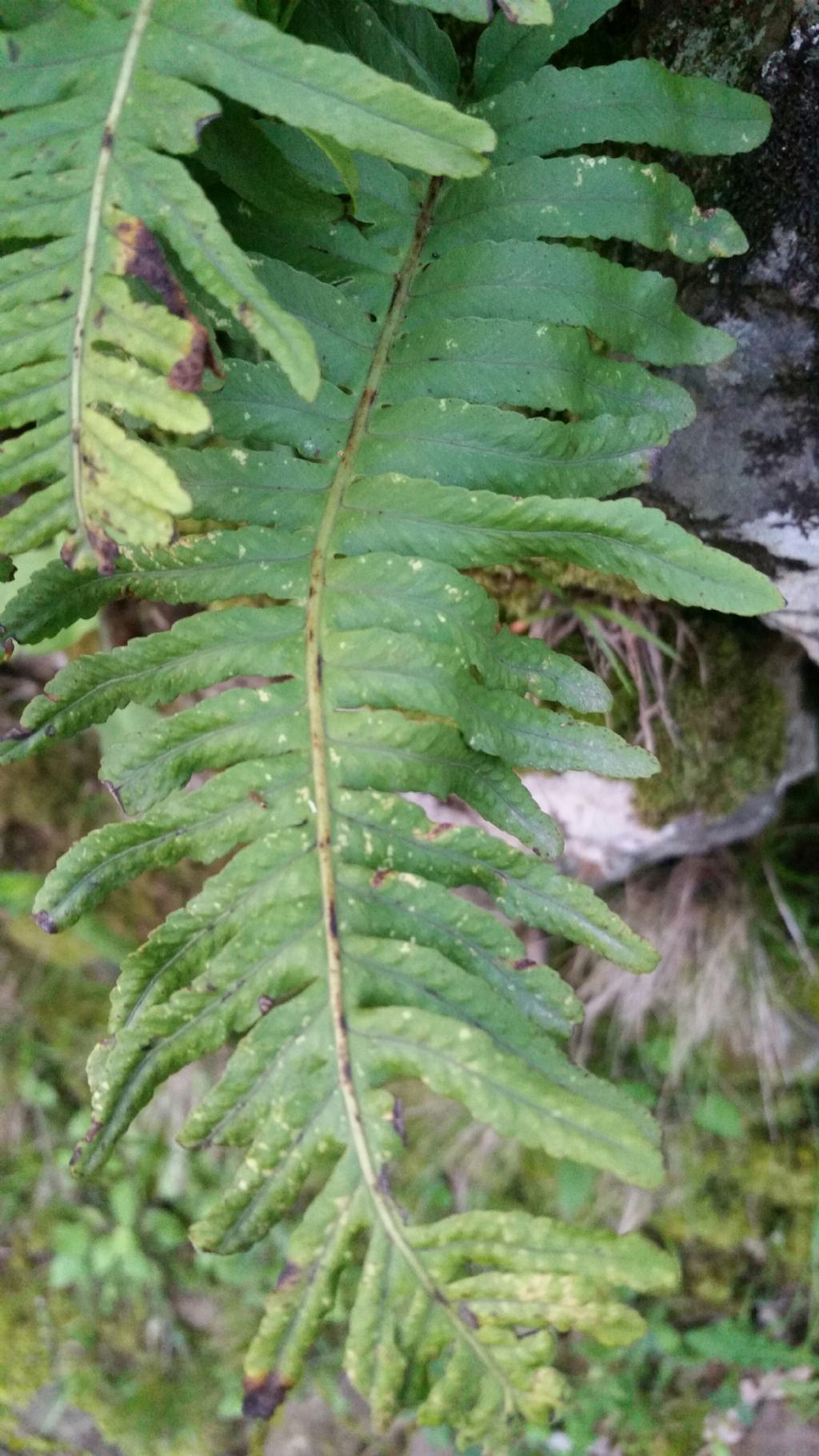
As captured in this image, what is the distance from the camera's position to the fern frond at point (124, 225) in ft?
3.63

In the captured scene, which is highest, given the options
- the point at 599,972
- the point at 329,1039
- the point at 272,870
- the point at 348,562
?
the point at 348,562

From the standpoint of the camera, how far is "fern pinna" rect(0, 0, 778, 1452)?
3.82 ft

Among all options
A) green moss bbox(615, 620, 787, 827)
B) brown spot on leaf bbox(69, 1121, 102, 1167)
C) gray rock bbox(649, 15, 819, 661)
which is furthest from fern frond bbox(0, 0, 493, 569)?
green moss bbox(615, 620, 787, 827)

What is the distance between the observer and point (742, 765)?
7.38 ft

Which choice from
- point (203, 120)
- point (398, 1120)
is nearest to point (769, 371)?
point (203, 120)

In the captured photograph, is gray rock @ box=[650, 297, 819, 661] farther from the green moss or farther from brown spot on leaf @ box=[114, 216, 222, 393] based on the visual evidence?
brown spot on leaf @ box=[114, 216, 222, 393]

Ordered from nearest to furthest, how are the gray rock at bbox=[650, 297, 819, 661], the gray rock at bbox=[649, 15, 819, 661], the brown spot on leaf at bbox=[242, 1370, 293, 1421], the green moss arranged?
the brown spot on leaf at bbox=[242, 1370, 293, 1421], the gray rock at bbox=[649, 15, 819, 661], the gray rock at bbox=[650, 297, 819, 661], the green moss

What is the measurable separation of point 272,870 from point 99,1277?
2756mm

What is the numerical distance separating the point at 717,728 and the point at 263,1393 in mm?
1588

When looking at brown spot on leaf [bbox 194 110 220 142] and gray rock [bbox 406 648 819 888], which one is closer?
brown spot on leaf [bbox 194 110 220 142]

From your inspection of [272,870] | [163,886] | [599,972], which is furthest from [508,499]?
[163,886]

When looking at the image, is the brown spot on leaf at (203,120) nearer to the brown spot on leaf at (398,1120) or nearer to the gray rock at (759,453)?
the gray rock at (759,453)

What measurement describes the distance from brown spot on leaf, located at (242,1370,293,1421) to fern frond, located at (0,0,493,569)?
3.57 feet

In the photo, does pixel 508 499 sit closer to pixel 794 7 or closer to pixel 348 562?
pixel 348 562
